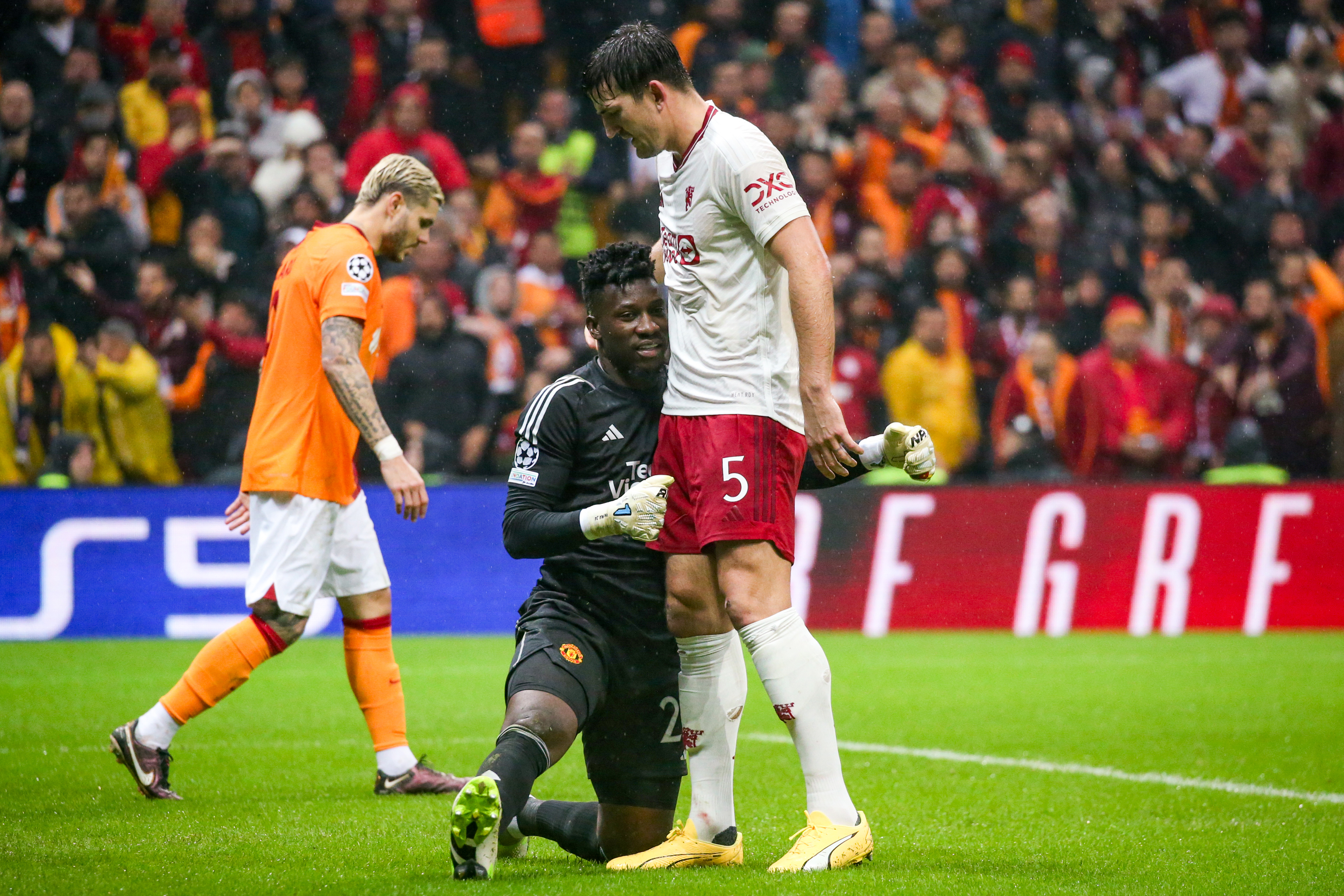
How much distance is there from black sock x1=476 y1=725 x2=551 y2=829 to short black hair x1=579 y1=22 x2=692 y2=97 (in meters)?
1.67

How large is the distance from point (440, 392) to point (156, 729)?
602 centimetres

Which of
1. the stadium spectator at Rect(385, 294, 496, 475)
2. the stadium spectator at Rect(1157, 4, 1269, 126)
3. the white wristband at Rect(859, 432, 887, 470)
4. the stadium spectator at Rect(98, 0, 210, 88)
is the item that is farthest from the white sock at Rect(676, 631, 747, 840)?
the stadium spectator at Rect(1157, 4, 1269, 126)

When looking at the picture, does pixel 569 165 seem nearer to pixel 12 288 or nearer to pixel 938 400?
pixel 938 400

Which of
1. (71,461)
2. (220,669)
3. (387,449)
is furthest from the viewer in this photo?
(71,461)

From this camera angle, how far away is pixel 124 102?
1241cm

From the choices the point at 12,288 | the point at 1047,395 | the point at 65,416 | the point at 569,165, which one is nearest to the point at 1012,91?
the point at 1047,395

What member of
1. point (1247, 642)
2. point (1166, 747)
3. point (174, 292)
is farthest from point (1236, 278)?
point (174, 292)

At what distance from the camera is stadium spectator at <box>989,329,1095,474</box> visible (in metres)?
11.2

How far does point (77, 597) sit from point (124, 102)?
15.8ft

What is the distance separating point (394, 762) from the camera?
5090 mm

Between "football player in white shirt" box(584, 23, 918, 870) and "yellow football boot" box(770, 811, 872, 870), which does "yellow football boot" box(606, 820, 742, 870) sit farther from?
"yellow football boot" box(770, 811, 872, 870)

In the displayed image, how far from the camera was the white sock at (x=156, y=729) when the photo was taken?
4.91m

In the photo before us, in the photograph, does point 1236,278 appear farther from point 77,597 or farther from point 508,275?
point 77,597

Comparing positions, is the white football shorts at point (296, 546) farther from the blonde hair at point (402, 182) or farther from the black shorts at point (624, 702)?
the black shorts at point (624, 702)
